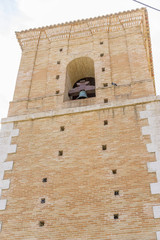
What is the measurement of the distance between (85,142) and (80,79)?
19.7 feet

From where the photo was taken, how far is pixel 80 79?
1848 cm

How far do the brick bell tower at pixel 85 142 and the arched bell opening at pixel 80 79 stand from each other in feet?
0.16

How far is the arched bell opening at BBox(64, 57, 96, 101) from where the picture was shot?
16188 mm

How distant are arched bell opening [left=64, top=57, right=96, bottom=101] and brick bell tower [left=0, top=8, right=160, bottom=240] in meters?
0.05

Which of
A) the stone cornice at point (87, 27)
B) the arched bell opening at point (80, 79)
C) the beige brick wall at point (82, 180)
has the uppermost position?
the stone cornice at point (87, 27)

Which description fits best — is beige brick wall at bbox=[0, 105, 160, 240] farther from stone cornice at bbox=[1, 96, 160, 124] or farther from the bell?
the bell

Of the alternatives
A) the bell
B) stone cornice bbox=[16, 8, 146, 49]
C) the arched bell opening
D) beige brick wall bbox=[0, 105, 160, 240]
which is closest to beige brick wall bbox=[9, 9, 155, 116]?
stone cornice bbox=[16, 8, 146, 49]

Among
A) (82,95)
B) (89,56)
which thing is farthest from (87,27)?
(82,95)

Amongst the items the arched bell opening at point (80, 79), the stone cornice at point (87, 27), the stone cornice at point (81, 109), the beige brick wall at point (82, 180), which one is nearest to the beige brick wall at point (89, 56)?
the stone cornice at point (87, 27)

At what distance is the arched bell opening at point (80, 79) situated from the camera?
53.1 feet

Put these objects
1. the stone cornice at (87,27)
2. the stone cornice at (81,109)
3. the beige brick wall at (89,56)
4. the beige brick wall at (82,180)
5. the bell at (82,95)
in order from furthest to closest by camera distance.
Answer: the stone cornice at (87,27)
the bell at (82,95)
the beige brick wall at (89,56)
the stone cornice at (81,109)
the beige brick wall at (82,180)

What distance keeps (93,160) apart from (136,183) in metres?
1.77

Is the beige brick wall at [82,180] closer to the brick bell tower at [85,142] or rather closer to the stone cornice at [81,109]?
the brick bell tower at [85,142]

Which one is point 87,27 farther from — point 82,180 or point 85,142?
point 82,180
